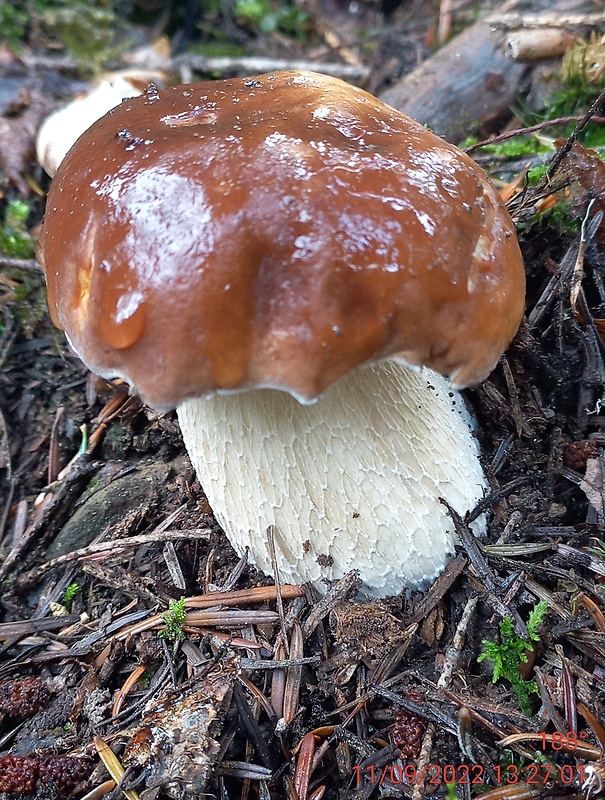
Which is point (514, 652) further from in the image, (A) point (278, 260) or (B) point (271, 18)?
(B) point (271, 18)

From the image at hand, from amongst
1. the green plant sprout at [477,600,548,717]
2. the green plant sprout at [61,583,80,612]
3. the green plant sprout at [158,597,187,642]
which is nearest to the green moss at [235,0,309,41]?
the green plant sprout at [61,583,80,612]

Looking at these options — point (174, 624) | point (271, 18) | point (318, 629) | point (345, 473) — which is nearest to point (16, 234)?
point (174, 624)

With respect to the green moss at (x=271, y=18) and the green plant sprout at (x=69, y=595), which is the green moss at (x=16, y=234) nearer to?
the green plant sprout at (x=69, y=595)

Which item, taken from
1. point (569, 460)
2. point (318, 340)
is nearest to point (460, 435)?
point (569, 460)

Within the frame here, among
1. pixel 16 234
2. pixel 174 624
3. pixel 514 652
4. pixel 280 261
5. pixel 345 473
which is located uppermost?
pixel 280 261

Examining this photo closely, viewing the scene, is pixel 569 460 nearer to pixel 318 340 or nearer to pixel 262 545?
pixel 262 545

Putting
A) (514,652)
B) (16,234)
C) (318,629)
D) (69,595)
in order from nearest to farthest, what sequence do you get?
(514,652) < (318,629) < (69,595) < (16,234)

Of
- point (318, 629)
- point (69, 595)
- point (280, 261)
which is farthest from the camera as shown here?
point (69, 595)
